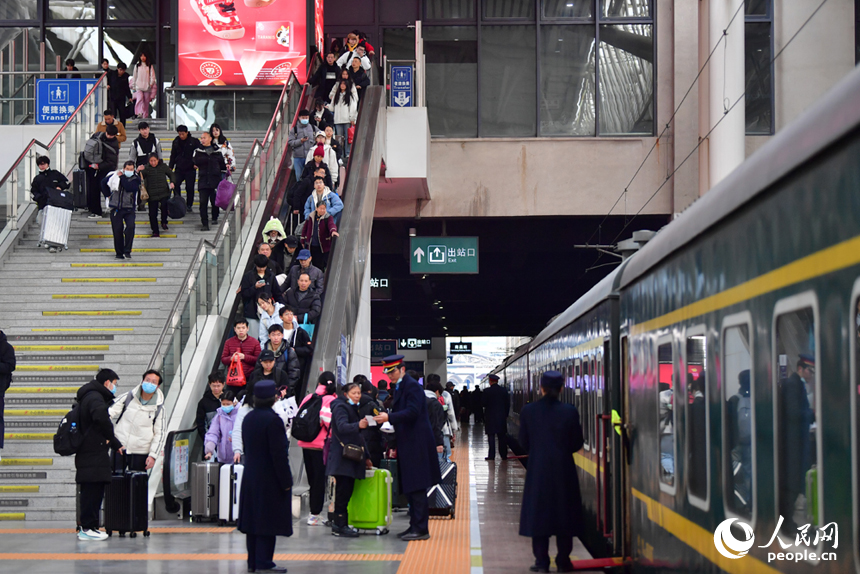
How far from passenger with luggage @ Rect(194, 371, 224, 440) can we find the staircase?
159cm

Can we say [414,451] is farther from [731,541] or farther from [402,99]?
[402,99]

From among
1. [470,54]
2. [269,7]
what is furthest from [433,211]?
[269,7]

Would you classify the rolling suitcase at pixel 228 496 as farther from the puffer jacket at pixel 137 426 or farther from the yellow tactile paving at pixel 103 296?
the yellow tactile paving at pixel 103 296

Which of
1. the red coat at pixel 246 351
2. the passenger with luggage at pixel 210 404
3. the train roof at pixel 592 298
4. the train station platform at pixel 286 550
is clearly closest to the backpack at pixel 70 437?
the train station platform at pixel 286 550

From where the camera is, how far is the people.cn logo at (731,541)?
3.98 m

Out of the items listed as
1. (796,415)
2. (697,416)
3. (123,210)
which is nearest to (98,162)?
(123,210)

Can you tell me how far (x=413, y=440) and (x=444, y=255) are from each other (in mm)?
14290

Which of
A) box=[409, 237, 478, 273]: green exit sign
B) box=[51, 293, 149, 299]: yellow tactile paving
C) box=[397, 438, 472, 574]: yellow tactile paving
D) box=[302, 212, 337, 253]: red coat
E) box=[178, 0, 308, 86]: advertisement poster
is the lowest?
box=[397, 438, 472, 574]: yellow tactile paving

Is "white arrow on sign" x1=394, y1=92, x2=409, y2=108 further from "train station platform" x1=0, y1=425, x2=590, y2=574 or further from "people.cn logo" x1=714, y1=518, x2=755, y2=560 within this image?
"people.cn logo" x1=714, y1=518, x2=755, y2=560

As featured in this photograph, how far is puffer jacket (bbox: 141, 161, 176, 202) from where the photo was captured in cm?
1716

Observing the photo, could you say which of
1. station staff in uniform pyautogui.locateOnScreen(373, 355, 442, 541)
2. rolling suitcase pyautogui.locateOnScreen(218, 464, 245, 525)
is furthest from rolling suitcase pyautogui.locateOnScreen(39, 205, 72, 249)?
station staff in uniform pyautogui.locateOnScreen(373, 355, 442, 541)

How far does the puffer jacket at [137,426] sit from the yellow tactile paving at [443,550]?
113 inches

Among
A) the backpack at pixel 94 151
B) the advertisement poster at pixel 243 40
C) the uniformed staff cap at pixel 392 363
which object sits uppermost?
the advertisement poster at pixel 243 40

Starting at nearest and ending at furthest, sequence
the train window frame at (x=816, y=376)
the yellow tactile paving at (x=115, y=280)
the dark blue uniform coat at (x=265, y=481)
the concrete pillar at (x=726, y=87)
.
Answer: the train window frame at (x=816, y=376)
the dark blue uniform coat at (x=265, y=481)
the yellow tactile paving at (x=115, y=280)
the concrete pillar at (x=726, y=87)
